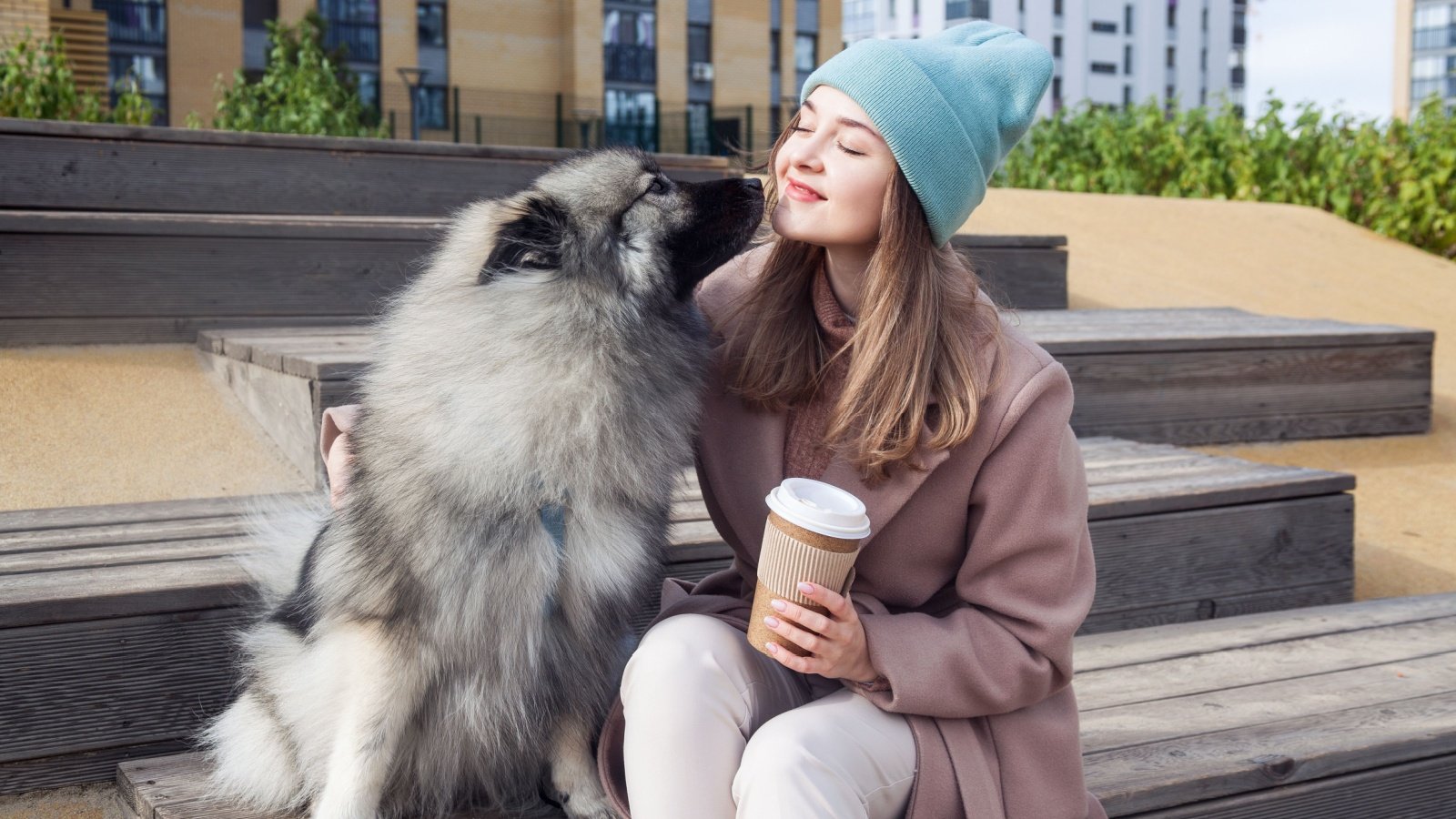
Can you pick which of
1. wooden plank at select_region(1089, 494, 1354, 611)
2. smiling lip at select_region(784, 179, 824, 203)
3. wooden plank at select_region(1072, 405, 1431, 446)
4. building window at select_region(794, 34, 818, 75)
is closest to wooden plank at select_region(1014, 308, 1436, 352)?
wooden plank at select_region(1072, 405, 1431, 446)

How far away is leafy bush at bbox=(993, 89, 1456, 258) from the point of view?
7.43 meters

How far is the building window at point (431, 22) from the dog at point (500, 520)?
762 inches

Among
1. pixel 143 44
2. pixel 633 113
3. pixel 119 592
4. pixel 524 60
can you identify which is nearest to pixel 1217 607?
pixel 119 592

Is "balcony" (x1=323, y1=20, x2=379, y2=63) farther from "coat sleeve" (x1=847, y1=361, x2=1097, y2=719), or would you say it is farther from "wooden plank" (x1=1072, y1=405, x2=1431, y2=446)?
"coat sleeve" (x1=847, y1=361, x2=1097, y2=719)

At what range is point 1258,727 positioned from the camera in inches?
72.7

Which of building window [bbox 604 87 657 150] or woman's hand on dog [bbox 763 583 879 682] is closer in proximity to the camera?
woman's hand on dog [bbox 763 583 879 682]

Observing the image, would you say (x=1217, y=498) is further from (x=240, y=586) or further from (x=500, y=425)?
(x=240, y=586)

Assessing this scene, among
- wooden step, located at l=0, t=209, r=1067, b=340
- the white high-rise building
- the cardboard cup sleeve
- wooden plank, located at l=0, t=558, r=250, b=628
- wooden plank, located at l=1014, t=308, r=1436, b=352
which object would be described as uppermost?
the white high-rise building

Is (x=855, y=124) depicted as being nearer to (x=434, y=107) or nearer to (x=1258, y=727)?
(x=1258, y=727)

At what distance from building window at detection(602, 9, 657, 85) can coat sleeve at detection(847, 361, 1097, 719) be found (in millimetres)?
20454

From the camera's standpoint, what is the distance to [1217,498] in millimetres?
2537

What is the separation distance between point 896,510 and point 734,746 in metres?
0.36

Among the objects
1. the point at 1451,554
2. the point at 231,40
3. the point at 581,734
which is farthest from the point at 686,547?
the point at 231,40

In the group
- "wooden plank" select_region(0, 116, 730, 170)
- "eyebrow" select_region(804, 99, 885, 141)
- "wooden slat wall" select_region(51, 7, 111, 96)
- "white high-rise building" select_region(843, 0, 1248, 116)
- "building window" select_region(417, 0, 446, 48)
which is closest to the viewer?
"eyebrow" select_region(804, 99, 885, 141)
